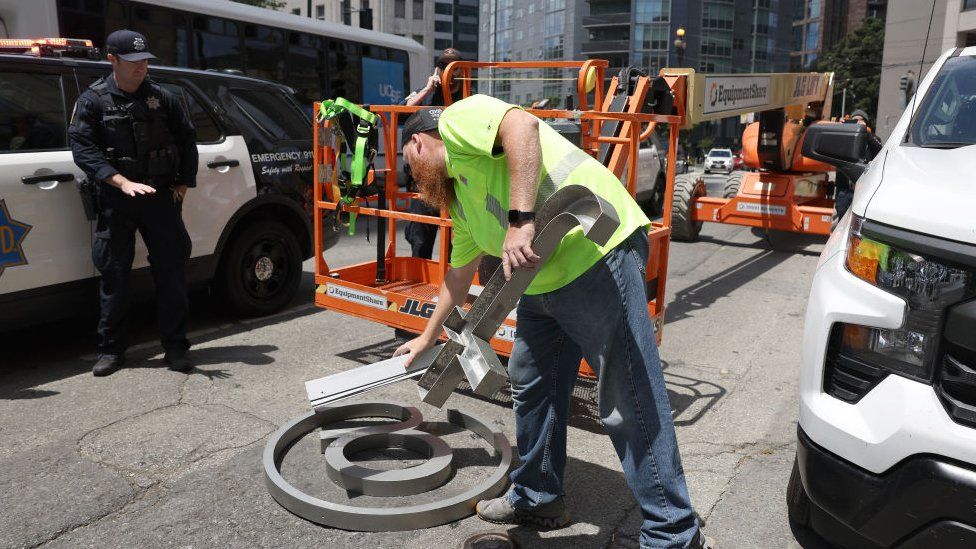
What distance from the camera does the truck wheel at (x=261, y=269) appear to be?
5.95 metres

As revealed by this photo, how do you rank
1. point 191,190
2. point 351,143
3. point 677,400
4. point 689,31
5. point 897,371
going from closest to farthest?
point 897,371
point 677,400
point 351,143
point 191,190
point 689,31

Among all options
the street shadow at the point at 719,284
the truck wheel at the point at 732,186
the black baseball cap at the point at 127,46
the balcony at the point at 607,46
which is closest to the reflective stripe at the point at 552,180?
the black baseball cap at the point at 127,46

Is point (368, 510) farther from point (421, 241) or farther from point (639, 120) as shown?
point (421, 241)

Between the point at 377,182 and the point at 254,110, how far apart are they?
4.74 feet

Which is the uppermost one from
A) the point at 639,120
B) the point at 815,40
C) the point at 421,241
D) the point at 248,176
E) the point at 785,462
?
the point at 815,40

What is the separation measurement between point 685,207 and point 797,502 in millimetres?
7921

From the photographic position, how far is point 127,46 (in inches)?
181

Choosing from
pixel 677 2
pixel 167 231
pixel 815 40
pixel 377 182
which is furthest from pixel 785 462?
pixel 815 40

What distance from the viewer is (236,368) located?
198 inches

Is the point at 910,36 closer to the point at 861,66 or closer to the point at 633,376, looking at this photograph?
the point at 861,66

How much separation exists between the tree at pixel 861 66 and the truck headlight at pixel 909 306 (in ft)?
267

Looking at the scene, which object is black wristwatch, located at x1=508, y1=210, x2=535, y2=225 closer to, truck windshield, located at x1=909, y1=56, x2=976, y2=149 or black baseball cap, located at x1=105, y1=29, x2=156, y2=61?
truck windshield, located at x1=909, y1=56, x2=976, y2=149

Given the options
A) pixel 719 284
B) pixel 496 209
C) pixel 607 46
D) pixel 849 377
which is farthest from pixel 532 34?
pixel 849 377

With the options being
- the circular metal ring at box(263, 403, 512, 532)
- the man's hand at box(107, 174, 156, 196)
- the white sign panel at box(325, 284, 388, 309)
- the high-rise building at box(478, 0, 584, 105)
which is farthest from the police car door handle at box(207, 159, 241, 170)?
the high-rise building at box(478, 0, 584, 105)
